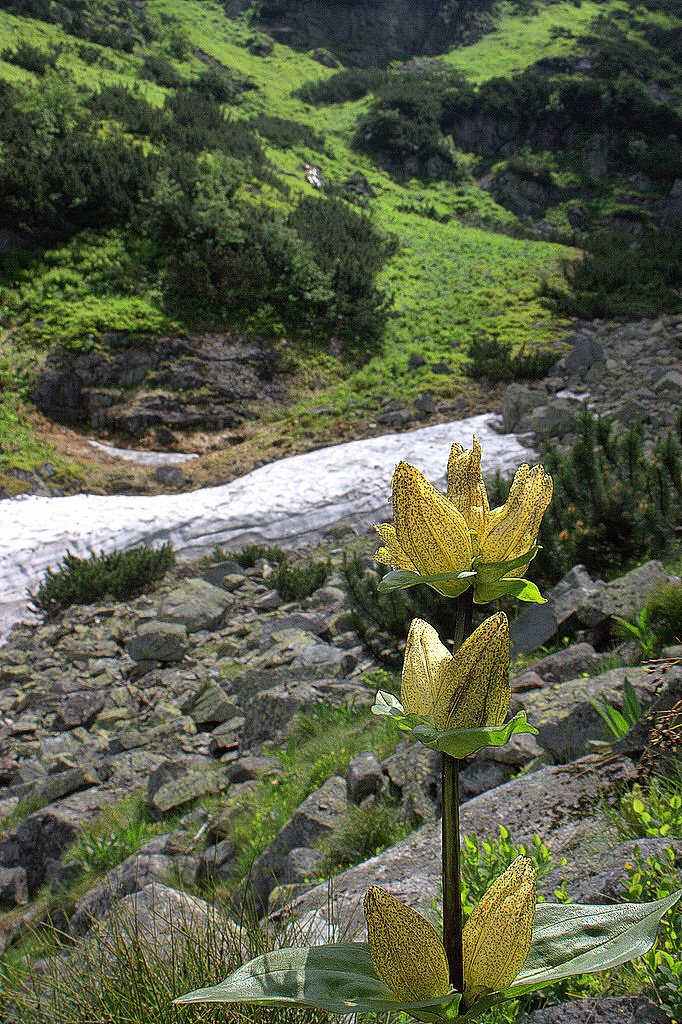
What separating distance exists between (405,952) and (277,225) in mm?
16508

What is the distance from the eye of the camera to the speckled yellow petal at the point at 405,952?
0.72 meters

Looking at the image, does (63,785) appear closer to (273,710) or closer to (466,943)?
(273,710)

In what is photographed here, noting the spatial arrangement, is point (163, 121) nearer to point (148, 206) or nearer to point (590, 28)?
point (148, 206)

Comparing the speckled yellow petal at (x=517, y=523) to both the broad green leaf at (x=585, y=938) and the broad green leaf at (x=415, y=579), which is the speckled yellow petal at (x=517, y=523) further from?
the broad green leaf at (x=585, y=938)

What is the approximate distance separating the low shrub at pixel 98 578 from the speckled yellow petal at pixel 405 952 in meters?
7.81

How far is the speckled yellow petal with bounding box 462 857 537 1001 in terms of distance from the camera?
0.70 m

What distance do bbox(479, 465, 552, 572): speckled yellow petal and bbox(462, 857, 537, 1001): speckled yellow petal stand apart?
0.36 meters

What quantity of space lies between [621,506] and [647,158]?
103 feet

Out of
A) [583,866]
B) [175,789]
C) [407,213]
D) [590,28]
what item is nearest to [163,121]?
[407,213]

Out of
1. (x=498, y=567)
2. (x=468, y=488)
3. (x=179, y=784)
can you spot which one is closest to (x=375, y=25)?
(x=179, y=784)

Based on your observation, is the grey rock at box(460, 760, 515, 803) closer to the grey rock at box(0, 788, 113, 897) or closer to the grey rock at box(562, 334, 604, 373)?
the grey rock at box(0, 788, 113, 897)

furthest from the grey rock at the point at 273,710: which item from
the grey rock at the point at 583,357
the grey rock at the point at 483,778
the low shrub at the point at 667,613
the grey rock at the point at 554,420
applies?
the grey rock at the point at 583,357

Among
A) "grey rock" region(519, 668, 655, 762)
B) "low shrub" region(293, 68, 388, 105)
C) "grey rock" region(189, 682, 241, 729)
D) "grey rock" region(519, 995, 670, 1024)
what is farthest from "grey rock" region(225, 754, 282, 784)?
"low shrub" region(293, 68, 388, 105)

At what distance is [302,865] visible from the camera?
290 cm
